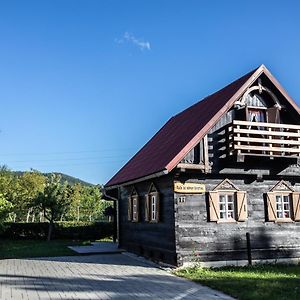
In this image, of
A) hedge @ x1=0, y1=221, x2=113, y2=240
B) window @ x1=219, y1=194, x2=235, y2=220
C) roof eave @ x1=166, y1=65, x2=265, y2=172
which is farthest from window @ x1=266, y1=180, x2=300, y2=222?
hedge @ x1=0, y1=221, x2=113, y2=240

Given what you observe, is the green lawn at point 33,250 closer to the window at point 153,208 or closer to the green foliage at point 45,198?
the green foliage at point 45,198

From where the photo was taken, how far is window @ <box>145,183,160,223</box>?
16.7m

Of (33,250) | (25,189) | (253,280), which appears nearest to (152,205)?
(253,280)

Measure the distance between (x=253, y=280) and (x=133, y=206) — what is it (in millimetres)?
8870

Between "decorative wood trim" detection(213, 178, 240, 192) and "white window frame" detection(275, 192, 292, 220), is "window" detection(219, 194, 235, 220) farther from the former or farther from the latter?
"white window frame" detection(275, 192, 292, 220)

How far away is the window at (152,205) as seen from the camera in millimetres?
16703

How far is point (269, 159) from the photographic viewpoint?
1586 centimetres

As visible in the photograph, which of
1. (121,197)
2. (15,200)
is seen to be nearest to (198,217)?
(121,197)

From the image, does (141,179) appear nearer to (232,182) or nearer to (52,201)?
(232,182)

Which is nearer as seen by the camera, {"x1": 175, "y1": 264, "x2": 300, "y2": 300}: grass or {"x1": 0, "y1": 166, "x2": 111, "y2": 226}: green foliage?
{"x1": 175, "y1": 264, "x2": 300, "y2": 300}: grass

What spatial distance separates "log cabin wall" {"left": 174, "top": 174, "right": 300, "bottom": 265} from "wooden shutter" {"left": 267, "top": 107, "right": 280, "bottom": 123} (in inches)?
93.9

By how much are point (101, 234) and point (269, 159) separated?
19.3 metres

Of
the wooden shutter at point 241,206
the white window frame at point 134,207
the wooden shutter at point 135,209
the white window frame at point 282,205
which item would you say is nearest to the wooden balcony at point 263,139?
the wooden shutter at point 241,206

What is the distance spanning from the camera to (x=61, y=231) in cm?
3222
